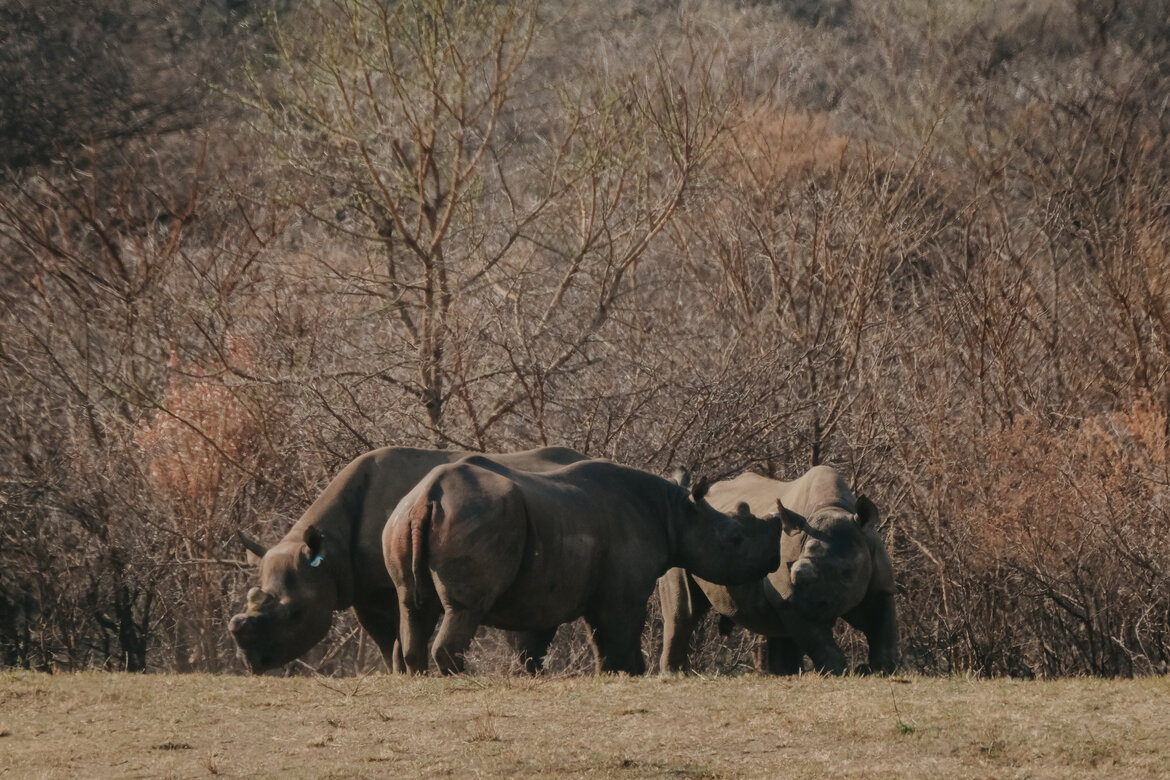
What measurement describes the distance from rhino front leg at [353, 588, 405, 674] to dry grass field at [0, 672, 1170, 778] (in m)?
2.84

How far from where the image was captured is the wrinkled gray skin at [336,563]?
1255 cm

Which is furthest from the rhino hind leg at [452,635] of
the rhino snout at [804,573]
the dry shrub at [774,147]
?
the dry shrub at [774,147]

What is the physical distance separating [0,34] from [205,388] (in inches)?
995

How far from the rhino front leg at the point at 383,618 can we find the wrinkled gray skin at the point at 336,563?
12 mm

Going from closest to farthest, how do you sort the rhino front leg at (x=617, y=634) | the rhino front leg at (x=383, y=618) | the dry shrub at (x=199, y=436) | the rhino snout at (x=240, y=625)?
the rhino front leg at (x=617, y=634)
the rhino snout at (x=240, y=625)
the rhino front leg at (x=383, y=618)
the dry shrub at (x=199, y=436)

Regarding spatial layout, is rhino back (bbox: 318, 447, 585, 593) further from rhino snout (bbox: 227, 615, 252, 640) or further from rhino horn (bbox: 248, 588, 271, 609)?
rhino snout (bbox: 227, 615, 252, 640)

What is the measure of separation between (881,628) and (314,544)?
4482mm

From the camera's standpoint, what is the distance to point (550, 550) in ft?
38.7

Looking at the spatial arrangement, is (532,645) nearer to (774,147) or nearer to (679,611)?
(679,611)

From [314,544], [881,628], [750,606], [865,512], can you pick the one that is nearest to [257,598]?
[314,544]

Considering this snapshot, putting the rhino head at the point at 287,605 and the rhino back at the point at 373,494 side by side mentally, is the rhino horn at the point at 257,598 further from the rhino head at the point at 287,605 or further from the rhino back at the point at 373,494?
the rhino back at the point at 373,494

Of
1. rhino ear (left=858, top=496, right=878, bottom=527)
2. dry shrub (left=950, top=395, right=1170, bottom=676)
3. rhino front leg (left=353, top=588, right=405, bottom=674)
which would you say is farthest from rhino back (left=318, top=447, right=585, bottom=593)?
dry shrub (left=950, top=395, right=1170, bottom=676)

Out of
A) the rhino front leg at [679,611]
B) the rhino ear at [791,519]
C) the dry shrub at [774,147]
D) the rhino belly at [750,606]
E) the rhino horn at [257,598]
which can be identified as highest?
the dry shrub at [774,147]

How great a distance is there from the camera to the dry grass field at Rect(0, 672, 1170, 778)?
783 centimetres
